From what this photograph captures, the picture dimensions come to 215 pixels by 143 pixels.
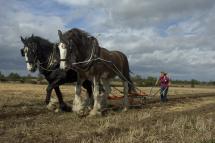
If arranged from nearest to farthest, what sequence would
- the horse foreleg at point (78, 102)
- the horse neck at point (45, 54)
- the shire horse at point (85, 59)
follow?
the shire horse at point (85, 59) < the horse foreleg at point (78, 102) < the horse neck at point (45, 54)

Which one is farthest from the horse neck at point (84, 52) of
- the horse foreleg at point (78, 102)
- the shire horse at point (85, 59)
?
the horse foreleg at point (78, 102)

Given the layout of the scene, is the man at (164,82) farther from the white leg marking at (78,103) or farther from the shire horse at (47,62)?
the white leg marking at (78,103)

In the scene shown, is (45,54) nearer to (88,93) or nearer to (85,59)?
(85,59)

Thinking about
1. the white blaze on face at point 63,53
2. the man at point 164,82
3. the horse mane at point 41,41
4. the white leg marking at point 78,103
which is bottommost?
the white leg marking at point 78,103

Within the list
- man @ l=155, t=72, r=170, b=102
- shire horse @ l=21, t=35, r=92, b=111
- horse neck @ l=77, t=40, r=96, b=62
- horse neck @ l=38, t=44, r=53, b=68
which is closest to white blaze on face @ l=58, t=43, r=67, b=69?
horse neck @ l=77, t=40, r=96, b=62

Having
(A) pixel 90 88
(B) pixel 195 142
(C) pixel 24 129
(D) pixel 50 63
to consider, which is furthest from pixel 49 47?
(B) pixel 195 142

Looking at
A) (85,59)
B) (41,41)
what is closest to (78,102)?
(85,59)

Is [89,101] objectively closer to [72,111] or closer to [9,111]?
[72,111]

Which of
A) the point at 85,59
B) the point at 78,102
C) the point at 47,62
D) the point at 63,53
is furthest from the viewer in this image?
the point at 47,62

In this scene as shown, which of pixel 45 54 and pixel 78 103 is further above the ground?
pixel 45 54

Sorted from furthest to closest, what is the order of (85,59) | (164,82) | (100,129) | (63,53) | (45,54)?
(164,82) → (45,54) → (85,59) → (63,53) → (100,129)

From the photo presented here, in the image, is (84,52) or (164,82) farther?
(164,82)

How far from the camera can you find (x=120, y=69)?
16094 millimetres

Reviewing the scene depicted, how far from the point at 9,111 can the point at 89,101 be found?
110 inches
